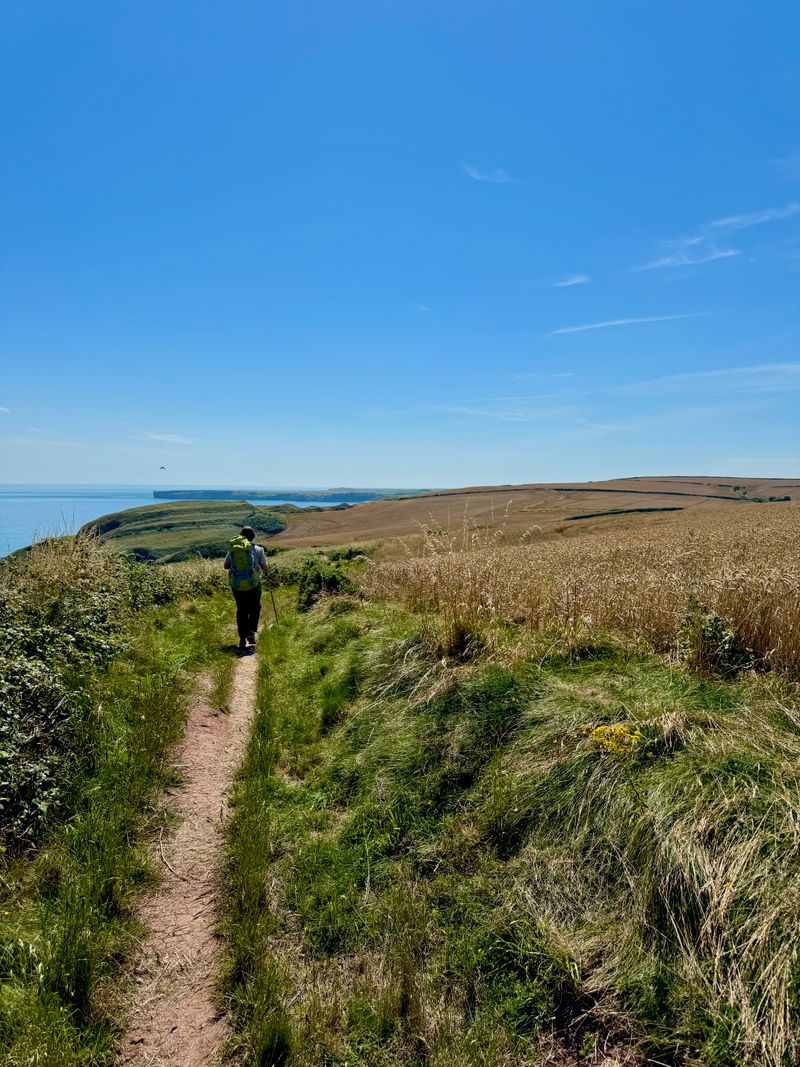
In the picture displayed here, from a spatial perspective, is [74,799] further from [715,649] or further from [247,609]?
[247,609]

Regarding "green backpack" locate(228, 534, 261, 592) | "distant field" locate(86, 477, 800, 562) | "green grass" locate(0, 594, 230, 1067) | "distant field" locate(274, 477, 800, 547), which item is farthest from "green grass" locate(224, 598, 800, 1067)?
"distant field" locate(274, 477, 800, 547)

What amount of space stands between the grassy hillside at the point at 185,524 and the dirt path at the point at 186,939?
300ft

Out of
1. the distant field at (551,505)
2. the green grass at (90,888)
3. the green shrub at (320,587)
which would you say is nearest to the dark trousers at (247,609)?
the green shrub at (320,587)

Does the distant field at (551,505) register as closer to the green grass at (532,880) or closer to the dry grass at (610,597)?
the dry grass at (610,597)

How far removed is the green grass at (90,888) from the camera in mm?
2979

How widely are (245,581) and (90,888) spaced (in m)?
7.50

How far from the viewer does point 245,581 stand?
11.2 meters

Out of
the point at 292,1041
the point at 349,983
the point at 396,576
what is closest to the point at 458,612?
the point at 349,983

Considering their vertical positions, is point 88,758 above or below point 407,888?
above

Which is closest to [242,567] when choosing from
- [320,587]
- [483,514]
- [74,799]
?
[320,587]

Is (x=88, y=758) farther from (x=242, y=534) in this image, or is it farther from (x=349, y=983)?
(x=242, y=534)

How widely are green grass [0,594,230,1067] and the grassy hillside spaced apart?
90.7 metres

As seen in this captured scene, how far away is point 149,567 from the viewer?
16062 mm

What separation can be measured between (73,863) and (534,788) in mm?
3668
